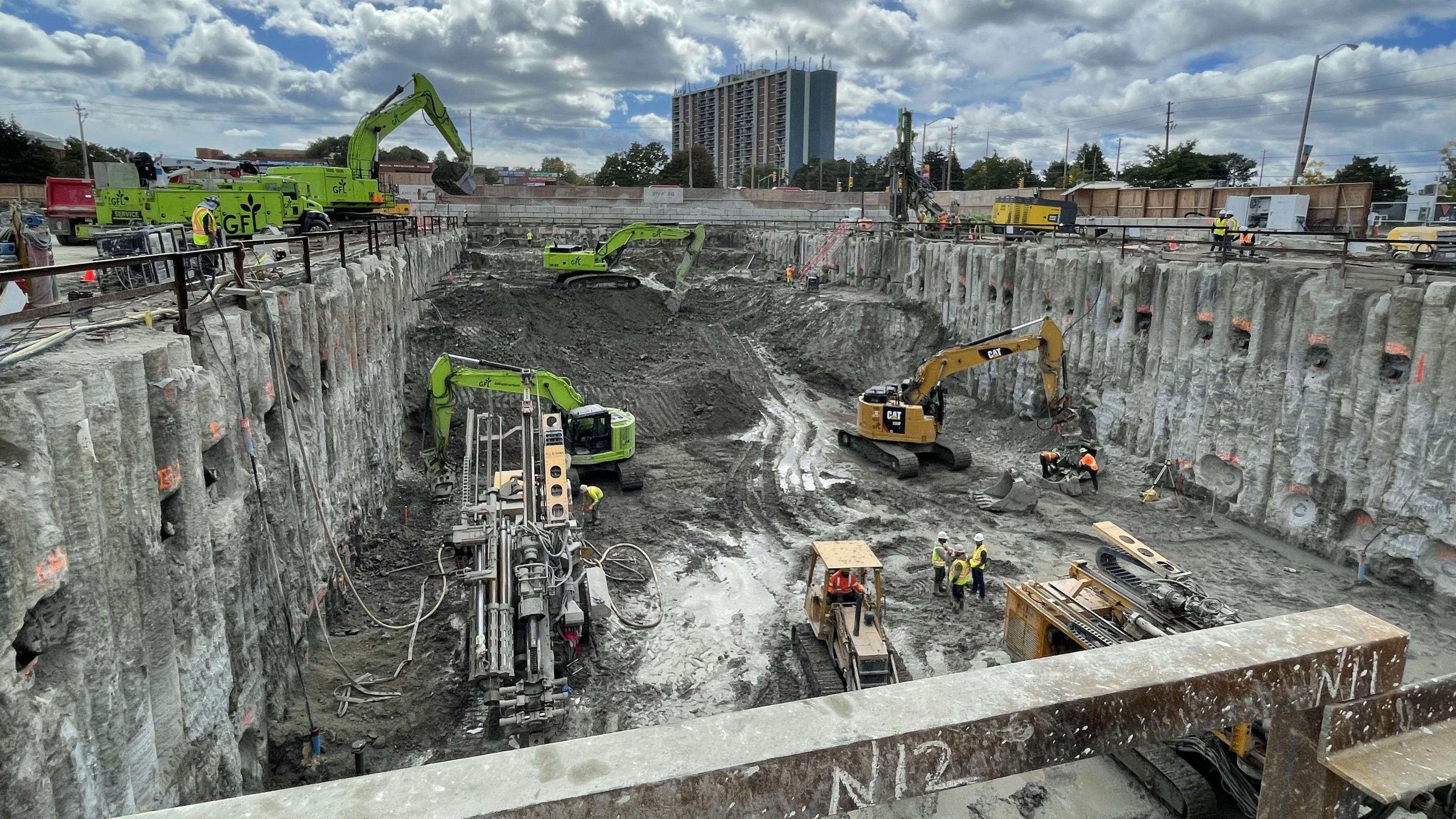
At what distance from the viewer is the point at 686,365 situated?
2777 centimetres

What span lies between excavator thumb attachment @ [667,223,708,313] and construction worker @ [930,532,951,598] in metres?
22.7

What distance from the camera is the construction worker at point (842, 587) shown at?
1103 centimetres

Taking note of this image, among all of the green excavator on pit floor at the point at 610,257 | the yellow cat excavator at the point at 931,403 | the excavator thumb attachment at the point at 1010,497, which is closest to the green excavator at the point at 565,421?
the yellow cat excavator at the point at 931,403

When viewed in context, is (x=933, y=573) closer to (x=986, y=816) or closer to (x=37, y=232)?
(x=986, y=816)

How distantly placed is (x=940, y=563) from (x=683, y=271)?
23983 mm

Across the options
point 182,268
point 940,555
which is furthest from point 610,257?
point 182,268

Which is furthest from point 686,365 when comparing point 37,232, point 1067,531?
point 37,232

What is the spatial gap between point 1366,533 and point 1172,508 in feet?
12.1

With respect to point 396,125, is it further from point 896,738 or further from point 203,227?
point 896,738

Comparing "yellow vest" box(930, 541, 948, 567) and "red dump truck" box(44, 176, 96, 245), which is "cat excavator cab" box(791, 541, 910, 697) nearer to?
"yellow vest" box(930, 541, 948, 567)

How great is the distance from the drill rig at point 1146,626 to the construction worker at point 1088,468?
7829mm

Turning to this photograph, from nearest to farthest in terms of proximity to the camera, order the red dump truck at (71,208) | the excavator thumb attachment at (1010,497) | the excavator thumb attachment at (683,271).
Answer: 1. the excavator thumb attachment at (1010,497)
2. the red dump truck at (71,208)
3. the excavator thumb attachment at (683,271)

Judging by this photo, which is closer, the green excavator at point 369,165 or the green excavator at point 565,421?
the green excavator at point 565,421

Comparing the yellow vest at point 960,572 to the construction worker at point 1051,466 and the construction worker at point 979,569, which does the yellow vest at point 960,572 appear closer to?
the construction worker at point 979,569
